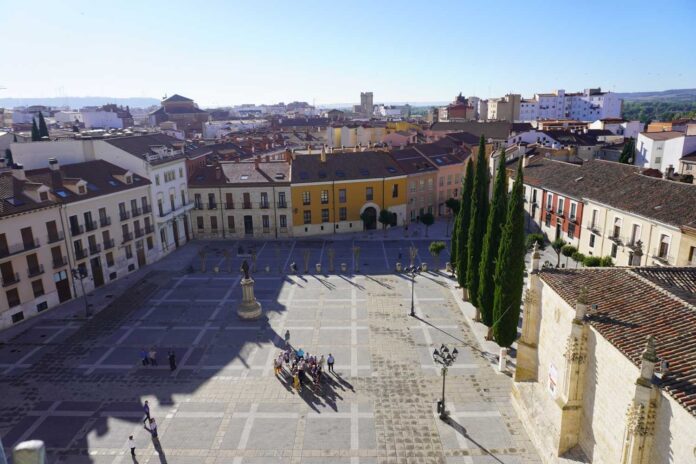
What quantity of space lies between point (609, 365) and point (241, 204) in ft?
155

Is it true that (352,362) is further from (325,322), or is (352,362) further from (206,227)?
(206,227)

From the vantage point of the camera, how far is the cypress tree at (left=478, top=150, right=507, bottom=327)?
29355mm

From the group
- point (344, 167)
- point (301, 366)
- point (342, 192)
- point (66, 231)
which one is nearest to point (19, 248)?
point (66, 231)

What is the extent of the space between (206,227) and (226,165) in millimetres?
8687

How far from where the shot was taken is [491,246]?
1190 inches

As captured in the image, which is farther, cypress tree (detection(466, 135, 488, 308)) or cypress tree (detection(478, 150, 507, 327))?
cypress tree (detection(466, 135, 488, 308))

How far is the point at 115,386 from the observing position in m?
27.4

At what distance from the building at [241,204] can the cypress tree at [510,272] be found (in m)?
34.5

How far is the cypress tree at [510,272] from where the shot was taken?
25969 millimetres

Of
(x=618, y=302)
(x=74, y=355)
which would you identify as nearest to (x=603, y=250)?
(x=618, y=302)

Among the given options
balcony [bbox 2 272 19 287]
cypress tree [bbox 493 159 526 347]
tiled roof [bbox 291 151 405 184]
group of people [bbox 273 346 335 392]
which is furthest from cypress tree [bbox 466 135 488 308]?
balcony [bbox 2 272 19 287]

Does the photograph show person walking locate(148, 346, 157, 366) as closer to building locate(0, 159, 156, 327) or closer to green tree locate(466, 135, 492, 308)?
building locate(0, 159, 156, 327)

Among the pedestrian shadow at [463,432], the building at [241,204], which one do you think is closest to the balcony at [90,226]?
the building at [241,204]

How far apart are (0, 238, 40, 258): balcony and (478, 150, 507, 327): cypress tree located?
33.5 m
